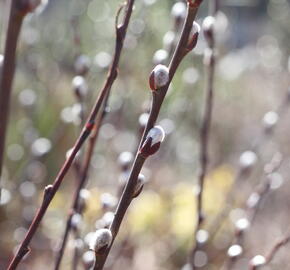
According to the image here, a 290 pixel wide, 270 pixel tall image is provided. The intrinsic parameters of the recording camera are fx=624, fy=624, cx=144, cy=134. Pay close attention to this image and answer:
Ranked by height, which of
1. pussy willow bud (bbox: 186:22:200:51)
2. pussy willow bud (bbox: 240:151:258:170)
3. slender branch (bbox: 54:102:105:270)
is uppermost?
pussy willow bud (bbox: 186:22:200:51)

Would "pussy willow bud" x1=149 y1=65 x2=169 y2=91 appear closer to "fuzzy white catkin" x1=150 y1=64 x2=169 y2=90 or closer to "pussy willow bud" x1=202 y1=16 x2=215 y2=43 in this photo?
"fuzzy white catkin" x1=150 y1=64 x2=169 y2=90

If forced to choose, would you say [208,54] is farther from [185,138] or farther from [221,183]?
[185,138]

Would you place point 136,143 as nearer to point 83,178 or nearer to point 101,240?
point 83,178

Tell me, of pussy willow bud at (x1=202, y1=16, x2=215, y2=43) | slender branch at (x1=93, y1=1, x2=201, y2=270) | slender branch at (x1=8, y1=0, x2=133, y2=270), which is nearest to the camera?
slender branch at (x1=93, y1=1, x2=201, y2=270)

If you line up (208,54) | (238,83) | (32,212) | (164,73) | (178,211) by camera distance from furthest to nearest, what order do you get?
(238,83)
(178,211)
(32,212)
(208,54)
(164,73)

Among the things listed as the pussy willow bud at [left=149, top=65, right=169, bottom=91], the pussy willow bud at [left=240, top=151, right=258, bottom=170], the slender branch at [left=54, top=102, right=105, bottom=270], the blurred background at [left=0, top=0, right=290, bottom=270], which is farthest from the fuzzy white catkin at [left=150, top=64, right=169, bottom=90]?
the pussy willow bud at [left=240, top=151, right=258, bottom=170]

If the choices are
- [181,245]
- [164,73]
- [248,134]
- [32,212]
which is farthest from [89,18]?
[164,73]

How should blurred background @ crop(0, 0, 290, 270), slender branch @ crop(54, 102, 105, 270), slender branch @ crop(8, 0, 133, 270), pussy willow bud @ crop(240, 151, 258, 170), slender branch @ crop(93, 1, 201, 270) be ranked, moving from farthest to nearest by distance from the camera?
blurred background @ crop(0, 0, 290, 270), pussy willow bud @ crop(240, 151, 258, 170), slender branch @ crop(54, 102, 105, 270), slender branch @ crop(8, 0, 133, 270), slender branch @ crop(93, 1, 201, 270)
